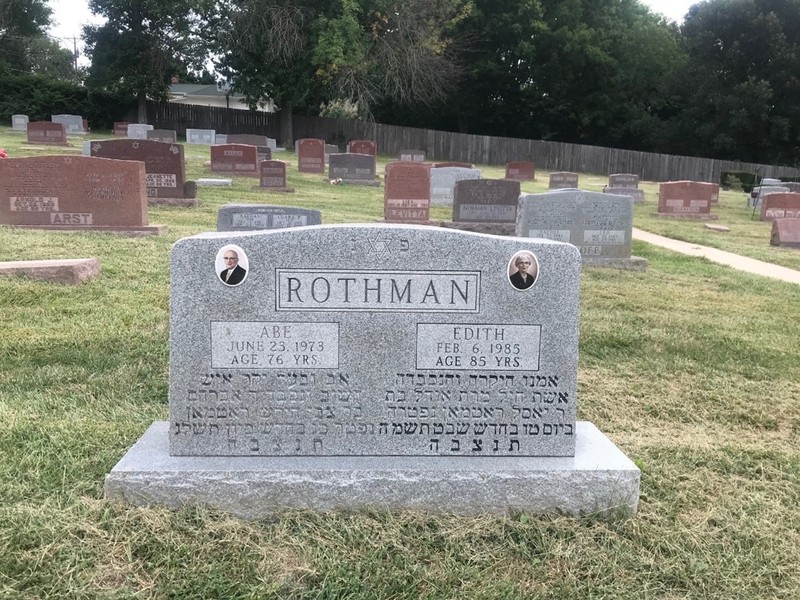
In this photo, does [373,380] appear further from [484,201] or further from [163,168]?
[163,168]

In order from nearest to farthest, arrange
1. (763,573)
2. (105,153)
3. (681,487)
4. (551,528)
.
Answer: (763,573) → (551,528) → (681,487) → (105,153)

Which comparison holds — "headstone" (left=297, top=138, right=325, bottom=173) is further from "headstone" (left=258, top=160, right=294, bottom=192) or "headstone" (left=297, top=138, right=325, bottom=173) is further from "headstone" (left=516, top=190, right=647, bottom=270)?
"headstone" (left=516, top=190, right=647, bottom=270)

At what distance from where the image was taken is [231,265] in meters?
3.06

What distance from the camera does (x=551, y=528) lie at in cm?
308

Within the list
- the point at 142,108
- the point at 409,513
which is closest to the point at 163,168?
the point at 409,513

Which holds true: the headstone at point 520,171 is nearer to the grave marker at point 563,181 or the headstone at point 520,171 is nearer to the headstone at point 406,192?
the grave marker at point 563,181

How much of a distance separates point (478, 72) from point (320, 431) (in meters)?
44.5

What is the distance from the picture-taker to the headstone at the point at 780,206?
19.0 m

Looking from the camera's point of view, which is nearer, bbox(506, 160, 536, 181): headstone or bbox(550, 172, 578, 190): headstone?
bbox(550, 172, 578, 190): headstone

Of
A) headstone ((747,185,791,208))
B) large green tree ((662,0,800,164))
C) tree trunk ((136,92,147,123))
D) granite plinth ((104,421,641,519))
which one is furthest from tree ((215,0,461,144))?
granite plinth ((104,421,641,519))

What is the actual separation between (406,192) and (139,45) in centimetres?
3139

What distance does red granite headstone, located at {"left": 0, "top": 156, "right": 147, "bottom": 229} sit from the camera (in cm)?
979

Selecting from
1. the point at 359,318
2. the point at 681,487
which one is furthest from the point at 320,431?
the point at 681,487

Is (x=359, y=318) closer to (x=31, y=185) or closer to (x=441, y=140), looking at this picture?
(x=31, y=185)
